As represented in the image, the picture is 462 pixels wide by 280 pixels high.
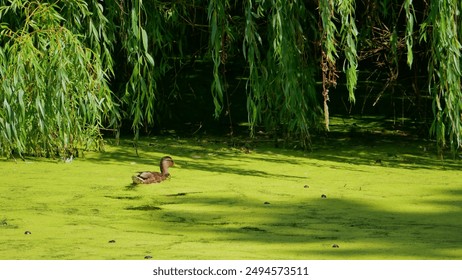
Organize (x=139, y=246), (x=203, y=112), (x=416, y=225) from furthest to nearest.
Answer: (x=203, y=112) < (x=416, y=225) < (x=139, y=246)

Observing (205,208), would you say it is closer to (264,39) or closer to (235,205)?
(235,205)

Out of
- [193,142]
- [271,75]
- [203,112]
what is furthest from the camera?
[203,112]

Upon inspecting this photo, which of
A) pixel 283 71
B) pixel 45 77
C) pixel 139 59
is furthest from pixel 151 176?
pixel 283 71

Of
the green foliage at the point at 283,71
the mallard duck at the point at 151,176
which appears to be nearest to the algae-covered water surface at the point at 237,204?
the mallard duck at the point at 151,176

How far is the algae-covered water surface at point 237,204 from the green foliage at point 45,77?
11.3 inches

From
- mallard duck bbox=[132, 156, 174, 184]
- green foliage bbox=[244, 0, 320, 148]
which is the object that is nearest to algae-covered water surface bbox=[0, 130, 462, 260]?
mallard duck bbox=[132, 156, 174, 184]

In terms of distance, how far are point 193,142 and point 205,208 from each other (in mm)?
2020

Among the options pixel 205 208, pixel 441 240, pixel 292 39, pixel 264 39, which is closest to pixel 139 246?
pixel 205 208

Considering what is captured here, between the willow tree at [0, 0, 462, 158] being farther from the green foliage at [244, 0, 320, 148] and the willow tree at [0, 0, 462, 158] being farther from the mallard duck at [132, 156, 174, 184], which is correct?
the mallard duck at [132, 156, 174, 184]

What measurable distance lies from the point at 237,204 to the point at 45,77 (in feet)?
4.19

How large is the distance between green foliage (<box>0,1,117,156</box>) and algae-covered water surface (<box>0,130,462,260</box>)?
0.94 ft

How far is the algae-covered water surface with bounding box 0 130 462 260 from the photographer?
15.6ft

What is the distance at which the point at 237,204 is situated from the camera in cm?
570

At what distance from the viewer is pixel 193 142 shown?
760 centimetres
